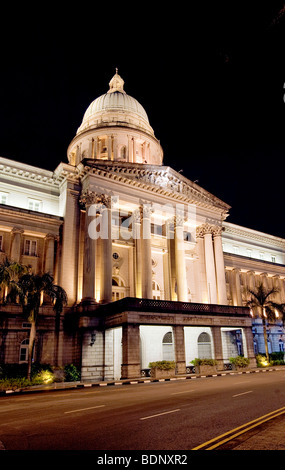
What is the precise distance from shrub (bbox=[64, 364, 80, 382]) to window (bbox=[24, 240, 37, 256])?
12.4m

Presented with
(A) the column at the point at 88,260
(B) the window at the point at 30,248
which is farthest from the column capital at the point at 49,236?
(A) the column at the point at 88,260

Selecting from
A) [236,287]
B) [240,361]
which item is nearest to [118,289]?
[240,361]

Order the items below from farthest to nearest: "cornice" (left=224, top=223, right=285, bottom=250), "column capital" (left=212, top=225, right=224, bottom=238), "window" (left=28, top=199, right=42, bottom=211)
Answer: "cornice" (left=224, top=223, right=285, bottom=250)
"column capital" (left=212, top=225, right=224, bottom=238)
"window" (left=28, top=199, right=42, bottom=211)

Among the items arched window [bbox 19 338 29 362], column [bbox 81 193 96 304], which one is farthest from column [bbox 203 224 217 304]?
arched window [bbox 19 338 29 362]

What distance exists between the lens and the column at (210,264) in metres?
43.9

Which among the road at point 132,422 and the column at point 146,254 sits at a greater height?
the column at point 146,254

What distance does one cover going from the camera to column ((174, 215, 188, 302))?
40.1 meters

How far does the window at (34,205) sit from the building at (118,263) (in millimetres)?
111

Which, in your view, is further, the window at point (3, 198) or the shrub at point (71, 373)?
the window at point (3, 198)

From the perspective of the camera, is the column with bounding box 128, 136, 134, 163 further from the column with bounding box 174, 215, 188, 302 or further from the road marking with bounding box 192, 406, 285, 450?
the road marking with bounding box 192, 406, 285, 450

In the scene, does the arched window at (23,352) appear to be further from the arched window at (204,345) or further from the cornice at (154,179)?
the arched window at (204,345)
